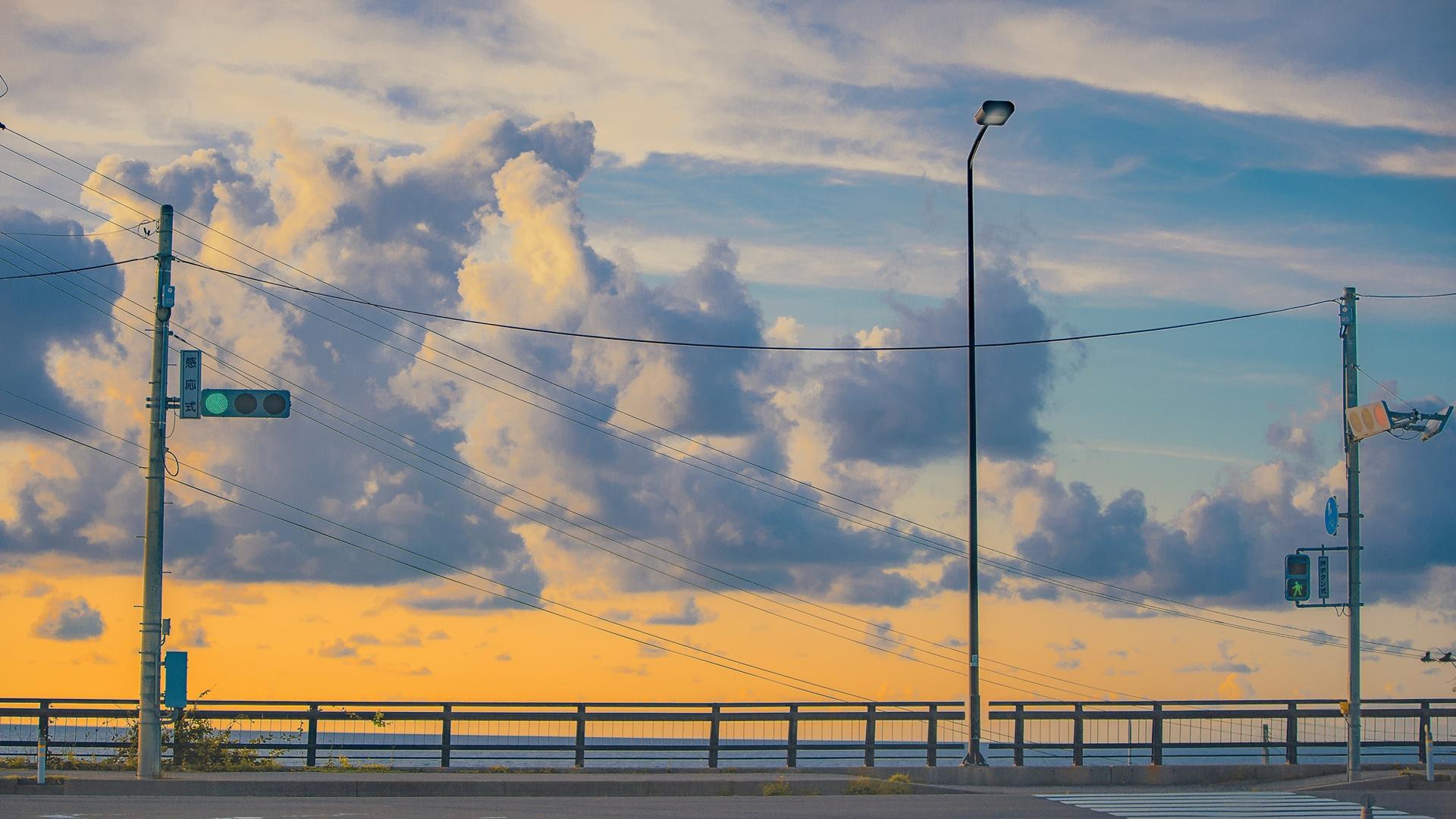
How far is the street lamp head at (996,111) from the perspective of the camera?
26656mm

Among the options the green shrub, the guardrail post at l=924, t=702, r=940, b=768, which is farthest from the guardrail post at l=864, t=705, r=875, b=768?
the green shrub

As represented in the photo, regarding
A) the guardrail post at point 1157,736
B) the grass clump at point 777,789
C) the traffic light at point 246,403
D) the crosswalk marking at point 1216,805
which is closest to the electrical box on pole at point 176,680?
the traffic light at point 246,403

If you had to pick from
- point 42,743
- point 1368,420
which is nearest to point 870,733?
point 1368,420

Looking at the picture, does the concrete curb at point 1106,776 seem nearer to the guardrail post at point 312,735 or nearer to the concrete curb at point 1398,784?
the concrete curb at point 1398,784

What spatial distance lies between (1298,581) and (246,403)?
62.7 feet

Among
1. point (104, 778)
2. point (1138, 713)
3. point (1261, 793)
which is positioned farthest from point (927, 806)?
point (104, 778)

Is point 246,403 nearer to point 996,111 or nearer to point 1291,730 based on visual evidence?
point 996,111

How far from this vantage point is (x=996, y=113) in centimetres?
2675

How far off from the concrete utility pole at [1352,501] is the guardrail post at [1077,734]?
470cm

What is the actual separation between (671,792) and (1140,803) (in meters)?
7.28

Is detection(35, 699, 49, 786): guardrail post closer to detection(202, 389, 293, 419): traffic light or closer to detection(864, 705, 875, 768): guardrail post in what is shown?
detection(202, 389, 293, 419): traffic light

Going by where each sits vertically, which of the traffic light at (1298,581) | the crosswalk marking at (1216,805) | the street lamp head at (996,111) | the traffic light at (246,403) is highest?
the street lamp head at (996,111)

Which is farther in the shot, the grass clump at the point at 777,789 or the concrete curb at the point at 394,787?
the grass clump at the point at 777,789

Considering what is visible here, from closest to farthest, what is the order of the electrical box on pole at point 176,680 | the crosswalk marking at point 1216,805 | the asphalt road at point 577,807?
the asphalt road at point 577,807 < the crosswalk marking at point 1216,805 < the electrical box on pole at point 176,680
